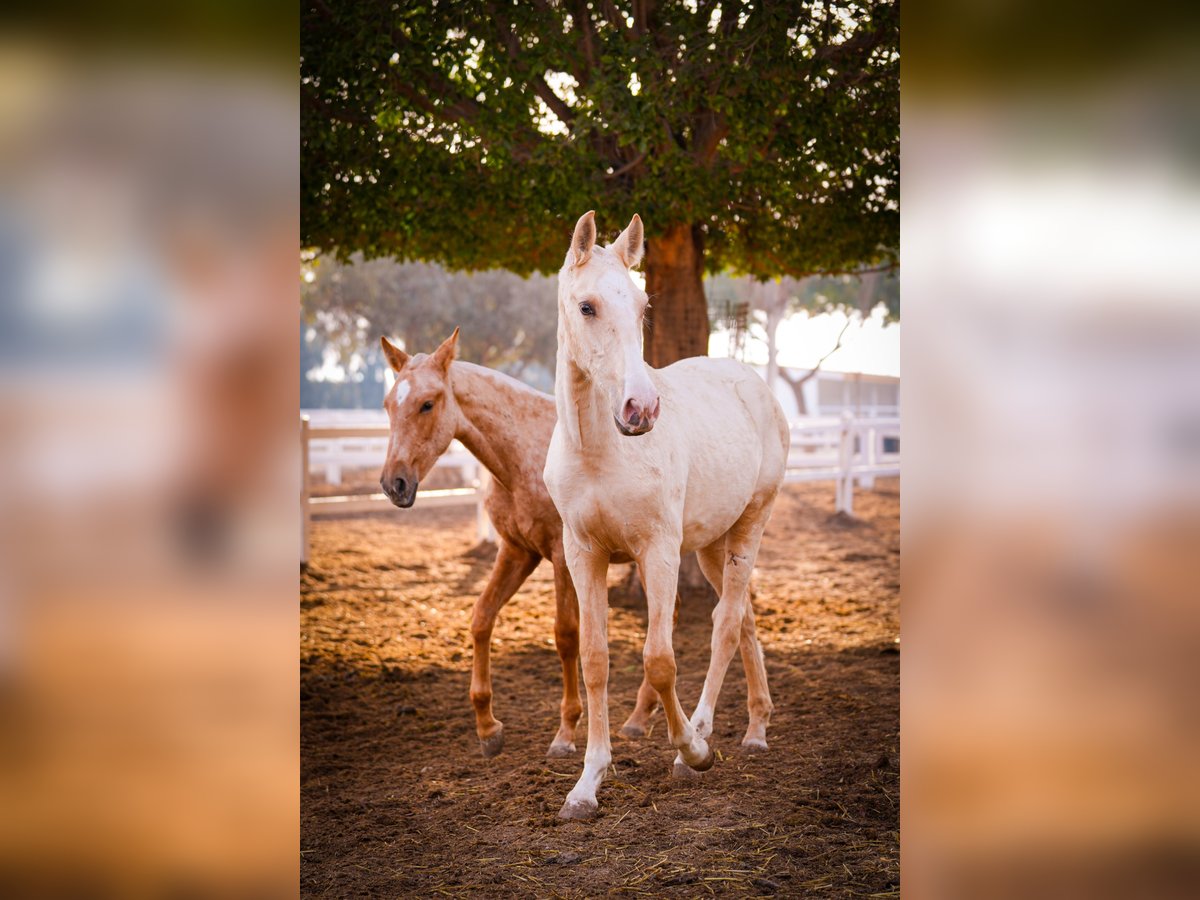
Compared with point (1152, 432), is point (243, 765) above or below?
below

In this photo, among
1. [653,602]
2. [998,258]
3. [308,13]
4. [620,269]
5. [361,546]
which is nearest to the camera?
[998,258]

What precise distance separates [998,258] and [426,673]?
5849mm

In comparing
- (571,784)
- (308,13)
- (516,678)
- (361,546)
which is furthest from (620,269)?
(361,546)

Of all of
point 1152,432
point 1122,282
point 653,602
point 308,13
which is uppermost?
point 308,13

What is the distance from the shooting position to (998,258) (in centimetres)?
152

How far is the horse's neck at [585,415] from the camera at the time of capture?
157 inches

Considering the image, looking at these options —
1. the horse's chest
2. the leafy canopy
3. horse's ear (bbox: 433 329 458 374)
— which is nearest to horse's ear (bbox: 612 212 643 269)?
the horse's chest

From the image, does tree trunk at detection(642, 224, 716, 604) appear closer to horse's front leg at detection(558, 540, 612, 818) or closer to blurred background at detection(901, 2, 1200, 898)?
horse's front leg at detection(558, 540, 612, 818)

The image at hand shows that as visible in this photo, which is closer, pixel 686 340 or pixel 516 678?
pixel 516 678

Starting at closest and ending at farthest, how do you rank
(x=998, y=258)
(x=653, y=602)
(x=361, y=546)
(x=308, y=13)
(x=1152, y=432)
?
1. (x=1152, y=432)
2. (x=998, y=258)
3. (x=653, y=602)
4. (x=308, y=13)
5. (x=361, y=546)

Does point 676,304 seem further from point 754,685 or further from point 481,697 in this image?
point 481,697

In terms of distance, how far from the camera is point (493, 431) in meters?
5.08

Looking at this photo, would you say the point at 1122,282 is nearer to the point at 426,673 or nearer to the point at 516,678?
the point at 516,678

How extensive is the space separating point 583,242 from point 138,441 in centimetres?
254
